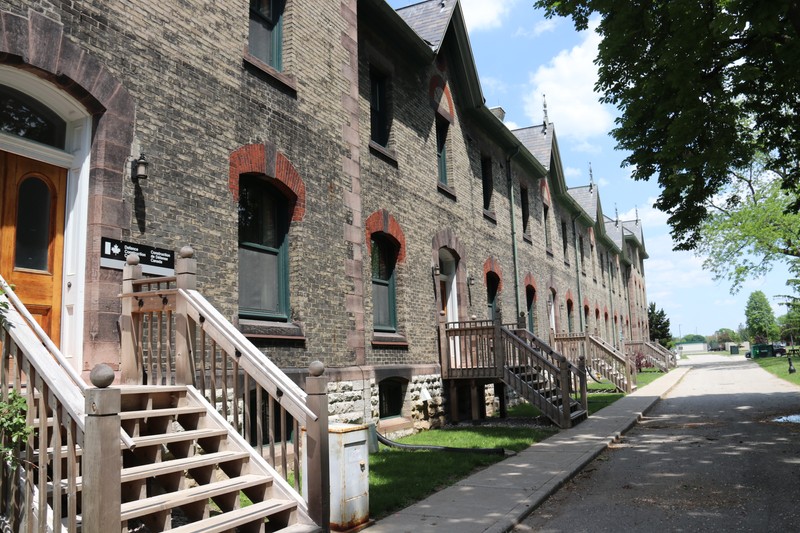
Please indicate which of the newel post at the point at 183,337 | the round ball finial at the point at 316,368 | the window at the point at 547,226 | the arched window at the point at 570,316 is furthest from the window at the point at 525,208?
the round ball finial at the point at 316,368

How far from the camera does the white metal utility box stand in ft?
18.9

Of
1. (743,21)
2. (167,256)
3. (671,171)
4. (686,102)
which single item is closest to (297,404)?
(167,256)

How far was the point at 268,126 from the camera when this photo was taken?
9242 millimetres

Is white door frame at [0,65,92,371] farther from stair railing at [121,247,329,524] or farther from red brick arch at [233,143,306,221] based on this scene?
red brick arch at [233,143,306,221]

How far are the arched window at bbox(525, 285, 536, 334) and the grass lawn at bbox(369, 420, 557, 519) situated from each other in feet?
30.1

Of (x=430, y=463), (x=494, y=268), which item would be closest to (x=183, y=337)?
(x=430, y=463)

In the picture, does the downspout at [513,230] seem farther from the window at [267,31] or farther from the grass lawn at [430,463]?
the window at [267,31]

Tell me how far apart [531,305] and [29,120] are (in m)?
17.9

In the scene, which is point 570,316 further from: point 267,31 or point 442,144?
point 267,31

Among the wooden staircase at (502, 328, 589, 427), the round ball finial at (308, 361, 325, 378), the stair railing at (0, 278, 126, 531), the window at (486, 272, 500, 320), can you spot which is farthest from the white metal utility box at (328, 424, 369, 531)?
the window at (486, 272, 500, 320)

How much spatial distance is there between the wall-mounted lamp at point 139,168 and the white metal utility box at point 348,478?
335 cm

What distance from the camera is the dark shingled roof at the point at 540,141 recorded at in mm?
25453

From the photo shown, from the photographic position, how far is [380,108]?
13477mm

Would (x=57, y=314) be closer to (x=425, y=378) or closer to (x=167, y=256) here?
(x=167, y=256)
